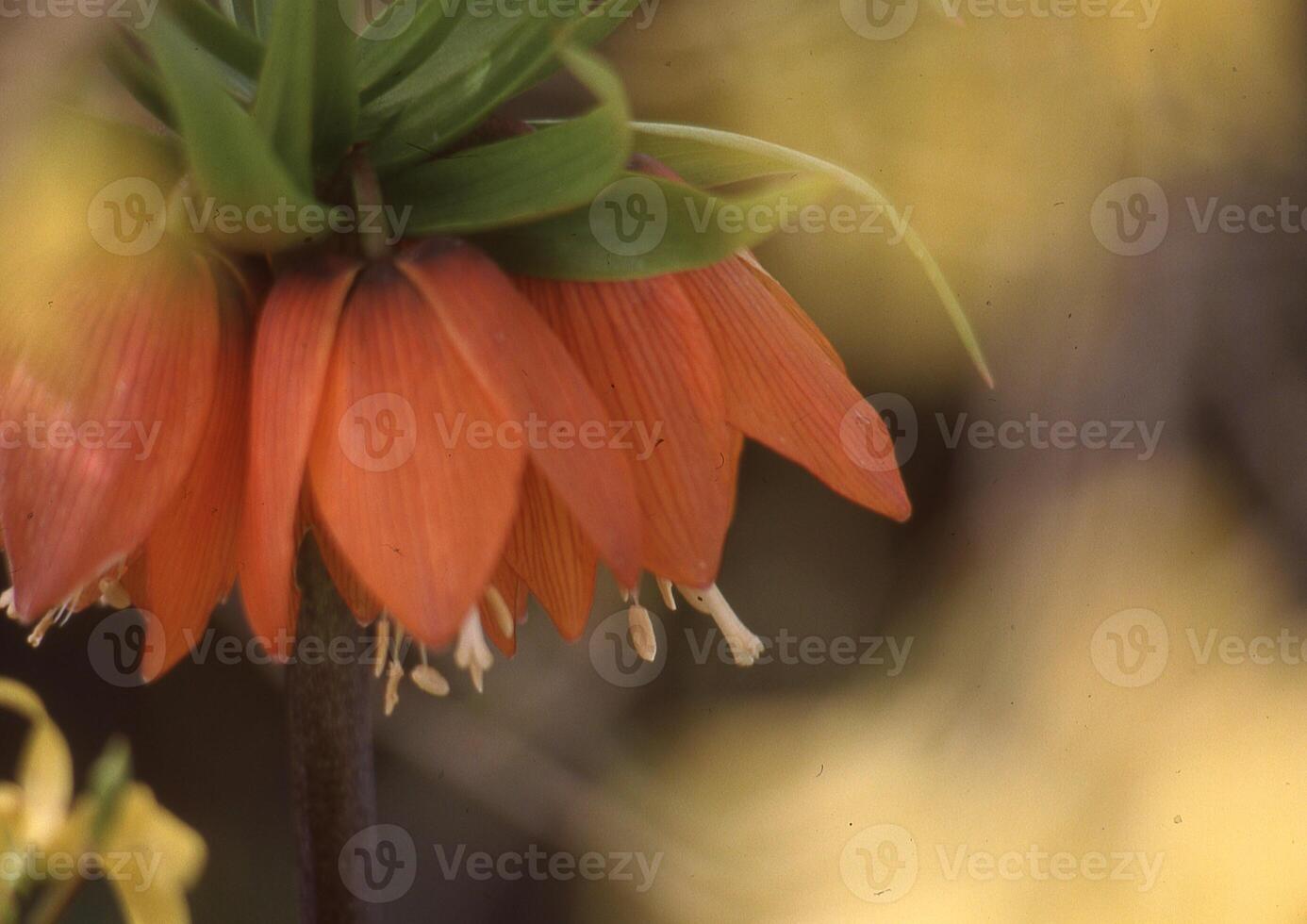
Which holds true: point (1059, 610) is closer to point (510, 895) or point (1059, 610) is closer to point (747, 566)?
point (747, 566)

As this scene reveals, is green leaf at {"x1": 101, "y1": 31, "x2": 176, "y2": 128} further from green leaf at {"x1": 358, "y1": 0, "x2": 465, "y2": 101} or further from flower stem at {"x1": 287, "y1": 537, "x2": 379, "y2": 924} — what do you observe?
flower stem at {"x1": 287, "y1": 537, "x2": 379, "y2": 924}
